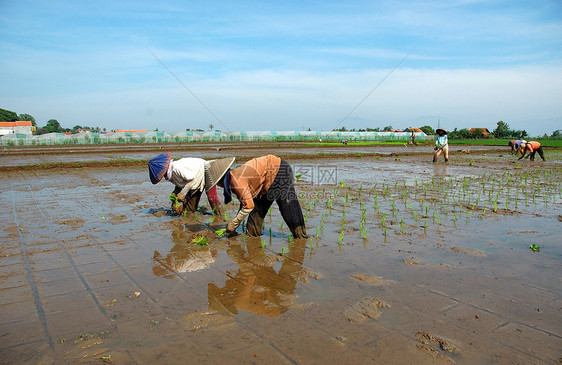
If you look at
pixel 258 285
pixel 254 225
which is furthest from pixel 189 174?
pixel 258 285

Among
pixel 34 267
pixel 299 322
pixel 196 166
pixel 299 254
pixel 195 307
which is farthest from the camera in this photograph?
pixel 196 166

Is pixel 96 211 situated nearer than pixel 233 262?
No

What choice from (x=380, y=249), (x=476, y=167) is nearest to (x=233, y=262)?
(x=380, y=249)

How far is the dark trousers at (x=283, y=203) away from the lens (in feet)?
16.3

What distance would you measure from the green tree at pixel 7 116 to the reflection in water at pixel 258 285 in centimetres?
9666

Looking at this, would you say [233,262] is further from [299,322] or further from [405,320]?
[405,320]

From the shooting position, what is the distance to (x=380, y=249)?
194 inches

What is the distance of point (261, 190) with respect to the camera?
4.99 m

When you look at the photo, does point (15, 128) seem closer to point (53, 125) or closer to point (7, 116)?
point (7, 116)

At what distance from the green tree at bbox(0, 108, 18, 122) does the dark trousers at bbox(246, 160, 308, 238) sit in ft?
315

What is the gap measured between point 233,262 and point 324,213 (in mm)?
2877

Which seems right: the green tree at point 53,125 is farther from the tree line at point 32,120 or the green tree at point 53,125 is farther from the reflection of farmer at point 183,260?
the reflection of farmer at point 183,260

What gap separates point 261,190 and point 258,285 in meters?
1.50

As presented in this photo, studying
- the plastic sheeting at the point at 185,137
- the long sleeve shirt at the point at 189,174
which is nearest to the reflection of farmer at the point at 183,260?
the long sleeve shirt at the point at 189,174
